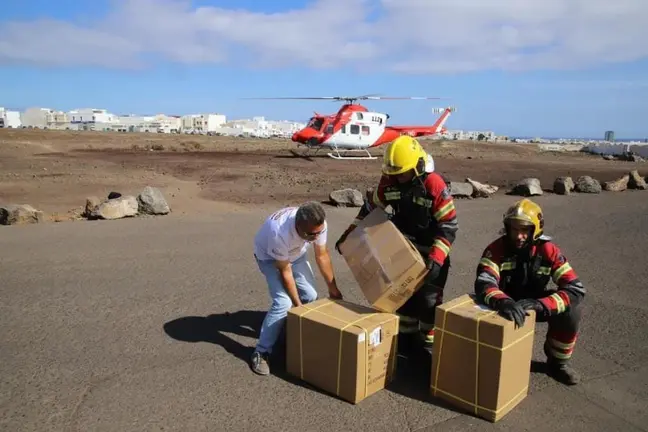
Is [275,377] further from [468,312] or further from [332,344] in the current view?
[468,312]

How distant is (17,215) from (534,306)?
9.37 m

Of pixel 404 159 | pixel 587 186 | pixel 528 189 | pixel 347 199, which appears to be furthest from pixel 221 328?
pixel 587 186

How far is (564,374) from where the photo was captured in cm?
423

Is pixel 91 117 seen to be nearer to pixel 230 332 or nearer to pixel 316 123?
pixel 316 123

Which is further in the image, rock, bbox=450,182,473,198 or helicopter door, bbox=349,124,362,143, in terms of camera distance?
helicopter door, bbox=349,124,362,143

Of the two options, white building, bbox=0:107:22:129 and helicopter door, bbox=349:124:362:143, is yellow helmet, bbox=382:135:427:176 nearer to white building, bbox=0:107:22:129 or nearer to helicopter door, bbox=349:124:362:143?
helicopter door, bbox=349:124:362:143

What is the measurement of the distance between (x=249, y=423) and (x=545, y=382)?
2.43m

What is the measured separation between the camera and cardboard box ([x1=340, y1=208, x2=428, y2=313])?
392 centimetres

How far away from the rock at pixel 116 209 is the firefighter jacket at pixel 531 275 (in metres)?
8.24

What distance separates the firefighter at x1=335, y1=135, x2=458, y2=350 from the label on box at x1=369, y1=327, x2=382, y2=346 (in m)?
0.61

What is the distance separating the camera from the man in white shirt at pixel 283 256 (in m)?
4.07

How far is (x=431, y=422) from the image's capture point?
365cm

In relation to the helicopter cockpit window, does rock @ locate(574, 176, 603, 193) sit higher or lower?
lower

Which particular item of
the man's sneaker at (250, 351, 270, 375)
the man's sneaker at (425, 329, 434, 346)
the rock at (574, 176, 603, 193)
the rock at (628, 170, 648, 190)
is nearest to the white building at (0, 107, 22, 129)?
the rock at (574, 176, 603, 193)
